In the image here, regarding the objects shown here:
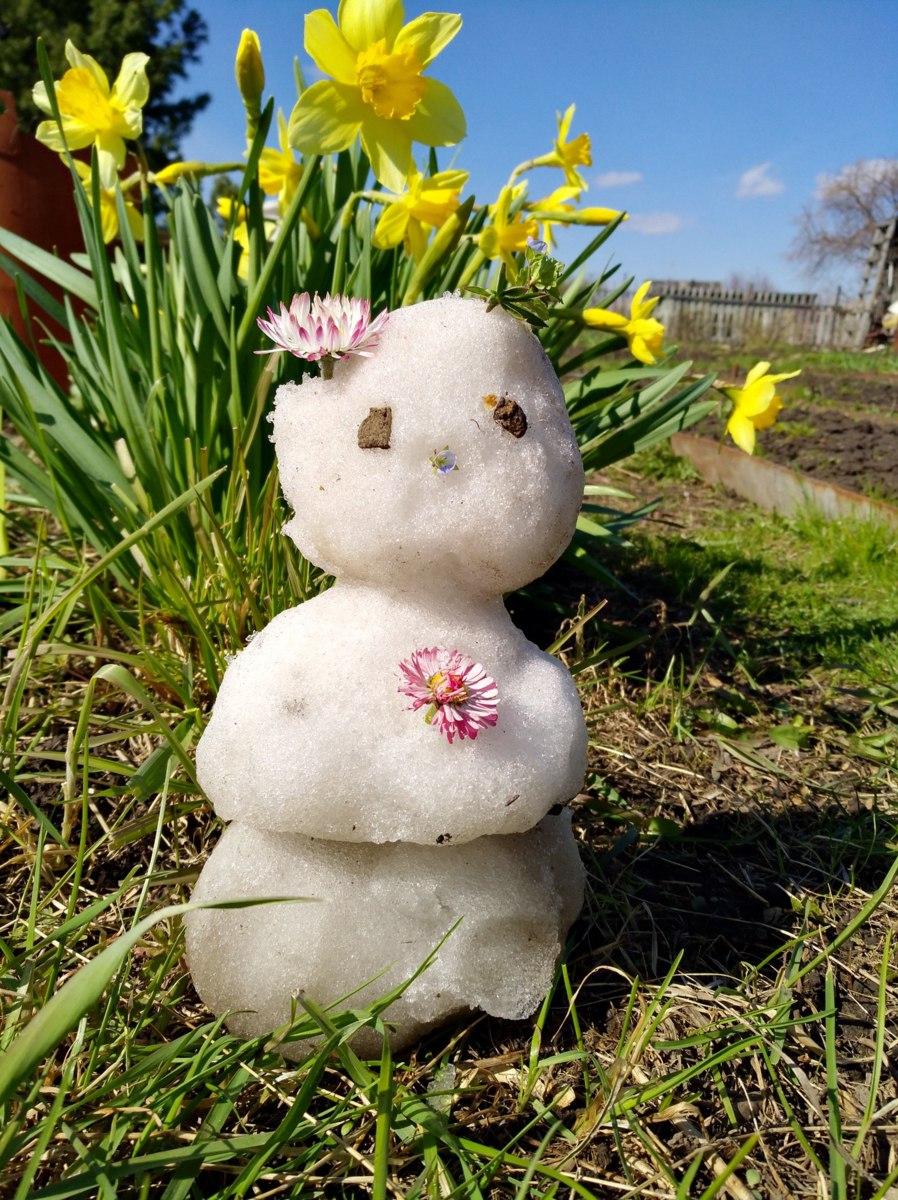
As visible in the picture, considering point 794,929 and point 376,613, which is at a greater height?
point 376,613

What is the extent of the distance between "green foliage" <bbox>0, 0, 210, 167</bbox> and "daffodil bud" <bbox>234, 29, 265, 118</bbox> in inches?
737

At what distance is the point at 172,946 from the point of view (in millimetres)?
1036

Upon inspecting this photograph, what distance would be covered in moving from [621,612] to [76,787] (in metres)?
1.45

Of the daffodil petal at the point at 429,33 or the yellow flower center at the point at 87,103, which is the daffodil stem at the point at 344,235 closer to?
the daffodil petal at the point at 429,33

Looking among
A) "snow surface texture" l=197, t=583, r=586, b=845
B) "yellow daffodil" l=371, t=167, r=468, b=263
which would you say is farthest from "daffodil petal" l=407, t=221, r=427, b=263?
"snow surface texture" l=197, t=583, r=586, b=845

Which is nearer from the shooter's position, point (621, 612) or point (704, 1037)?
point (704, 1037)

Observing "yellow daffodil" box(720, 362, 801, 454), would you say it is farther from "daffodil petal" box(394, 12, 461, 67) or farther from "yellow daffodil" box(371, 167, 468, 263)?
"daffodil petal" box(394, 12, 461, 67)

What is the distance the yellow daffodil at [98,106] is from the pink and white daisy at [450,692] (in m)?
1.20

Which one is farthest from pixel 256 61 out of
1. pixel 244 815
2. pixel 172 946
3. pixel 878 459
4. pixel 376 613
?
pixel 878 459

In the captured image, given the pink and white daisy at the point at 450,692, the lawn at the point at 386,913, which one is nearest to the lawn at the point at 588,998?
the lawn at the point at 386,913

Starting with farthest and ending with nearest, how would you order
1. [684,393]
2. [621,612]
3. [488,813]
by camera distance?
[621,612] → [684,393] → [488,813]

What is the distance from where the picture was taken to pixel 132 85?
151 cm

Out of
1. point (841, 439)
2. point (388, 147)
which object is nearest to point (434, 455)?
point (388, 147)

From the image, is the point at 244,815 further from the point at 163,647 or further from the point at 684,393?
the point at 684,393
